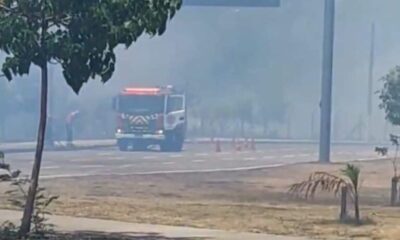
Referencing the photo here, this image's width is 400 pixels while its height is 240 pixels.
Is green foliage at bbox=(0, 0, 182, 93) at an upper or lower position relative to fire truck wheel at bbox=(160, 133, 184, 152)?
upper

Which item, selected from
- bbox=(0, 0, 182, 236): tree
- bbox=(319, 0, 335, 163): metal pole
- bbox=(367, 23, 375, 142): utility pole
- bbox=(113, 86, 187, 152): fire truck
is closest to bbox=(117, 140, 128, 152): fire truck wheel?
bbox=(113, 86, 187, 152): fire truck

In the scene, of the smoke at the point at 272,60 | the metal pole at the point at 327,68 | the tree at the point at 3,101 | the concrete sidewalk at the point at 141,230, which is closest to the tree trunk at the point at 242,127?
the smoke at the point at 272,60

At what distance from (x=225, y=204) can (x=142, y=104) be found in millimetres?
35952

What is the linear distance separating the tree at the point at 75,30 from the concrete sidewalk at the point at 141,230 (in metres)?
2.71

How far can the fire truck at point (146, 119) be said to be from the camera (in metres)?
58.2

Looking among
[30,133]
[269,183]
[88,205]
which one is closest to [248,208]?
[88,205]

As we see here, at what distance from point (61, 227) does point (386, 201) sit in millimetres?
11272

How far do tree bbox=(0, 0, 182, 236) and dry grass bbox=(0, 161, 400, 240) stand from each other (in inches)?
172

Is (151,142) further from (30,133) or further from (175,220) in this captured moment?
(175,220)

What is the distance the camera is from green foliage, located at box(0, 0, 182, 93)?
1364 centimetres

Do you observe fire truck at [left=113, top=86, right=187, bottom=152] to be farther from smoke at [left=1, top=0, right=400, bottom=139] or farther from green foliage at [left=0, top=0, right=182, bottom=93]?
green foliage at [left=0, top=0, right=182, bottom=93]

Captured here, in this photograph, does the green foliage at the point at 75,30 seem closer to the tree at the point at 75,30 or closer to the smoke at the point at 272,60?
the tree at the point at 75,30

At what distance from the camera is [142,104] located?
5884 cm

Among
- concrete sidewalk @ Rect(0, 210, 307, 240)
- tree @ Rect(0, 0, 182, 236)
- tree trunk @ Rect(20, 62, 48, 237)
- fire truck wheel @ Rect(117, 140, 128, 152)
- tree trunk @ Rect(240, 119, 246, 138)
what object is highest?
tree @ Rect(0, 0, 182, 236)
